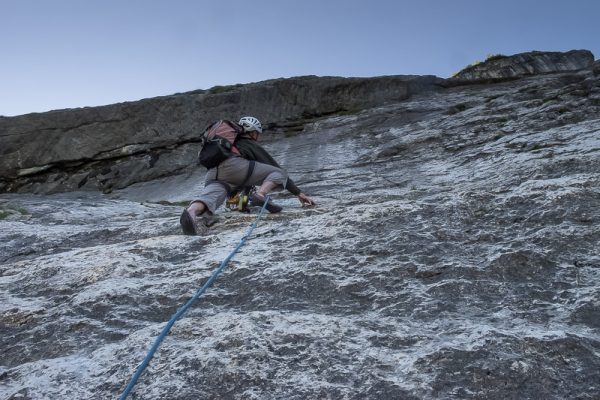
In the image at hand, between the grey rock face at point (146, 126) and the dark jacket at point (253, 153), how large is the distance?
7.48 m

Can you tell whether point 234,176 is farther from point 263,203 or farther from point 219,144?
point 263,203

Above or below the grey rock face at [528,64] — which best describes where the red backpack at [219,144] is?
below

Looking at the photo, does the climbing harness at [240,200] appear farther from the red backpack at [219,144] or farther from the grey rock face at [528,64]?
the grey rock face at [528,64]

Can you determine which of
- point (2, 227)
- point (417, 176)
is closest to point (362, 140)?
point (417, 176)

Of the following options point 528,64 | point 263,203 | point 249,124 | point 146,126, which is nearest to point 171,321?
point 263,203

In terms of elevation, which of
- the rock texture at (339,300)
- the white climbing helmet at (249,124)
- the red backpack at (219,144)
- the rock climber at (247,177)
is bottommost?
the rock texture at (339,300)

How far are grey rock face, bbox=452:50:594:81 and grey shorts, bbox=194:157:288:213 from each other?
12.5m

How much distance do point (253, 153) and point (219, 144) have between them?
627mm

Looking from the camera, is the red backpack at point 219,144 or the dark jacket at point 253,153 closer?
the red backpack at point 219,144

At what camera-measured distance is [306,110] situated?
52.3ft

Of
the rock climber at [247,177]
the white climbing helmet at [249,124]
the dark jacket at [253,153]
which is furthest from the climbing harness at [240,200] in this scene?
the white climbing helmet at [249,124]

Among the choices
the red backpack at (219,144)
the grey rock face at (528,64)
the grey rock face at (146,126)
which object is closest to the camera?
the red backpack at (219,144)

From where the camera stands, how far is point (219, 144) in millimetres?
6980

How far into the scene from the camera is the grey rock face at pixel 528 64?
1806 cm
